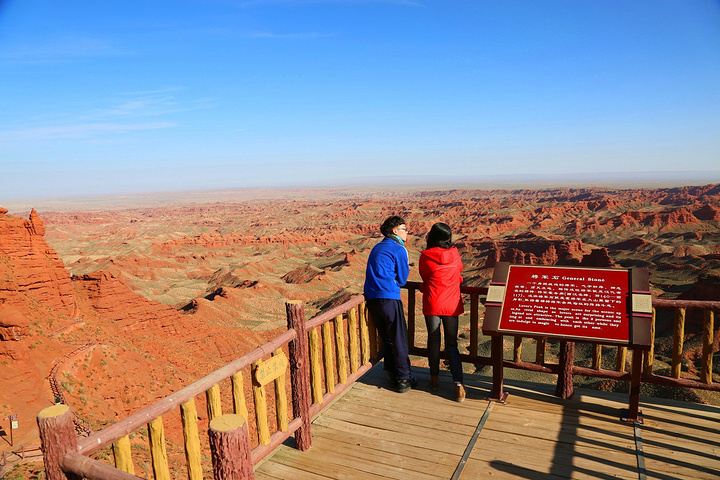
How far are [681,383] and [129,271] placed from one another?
61.1 meters

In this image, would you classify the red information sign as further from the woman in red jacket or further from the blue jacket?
the blue jacket

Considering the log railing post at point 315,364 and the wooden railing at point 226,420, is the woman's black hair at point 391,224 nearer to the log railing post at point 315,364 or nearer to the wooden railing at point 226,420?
the wooden railing at point 226,420

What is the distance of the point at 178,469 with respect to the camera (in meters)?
13.3

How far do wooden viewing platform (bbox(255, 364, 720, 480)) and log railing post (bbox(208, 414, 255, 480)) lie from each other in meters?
1.83

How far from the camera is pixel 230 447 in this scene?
2.13 meters

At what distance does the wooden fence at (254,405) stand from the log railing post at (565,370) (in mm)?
117

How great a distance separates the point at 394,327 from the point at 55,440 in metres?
3.54

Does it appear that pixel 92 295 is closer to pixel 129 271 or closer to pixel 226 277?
pixel 226 277

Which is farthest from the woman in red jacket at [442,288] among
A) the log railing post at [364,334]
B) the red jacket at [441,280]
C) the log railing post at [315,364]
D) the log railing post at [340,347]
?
the log railing post at [315,364]

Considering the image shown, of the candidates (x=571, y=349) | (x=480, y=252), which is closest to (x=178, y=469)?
(x=571, y=349)

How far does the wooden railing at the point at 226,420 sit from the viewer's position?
84.6 inches

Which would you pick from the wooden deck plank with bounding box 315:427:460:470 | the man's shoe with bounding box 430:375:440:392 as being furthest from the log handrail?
the man's shoe with bounding box 430:375:440:392

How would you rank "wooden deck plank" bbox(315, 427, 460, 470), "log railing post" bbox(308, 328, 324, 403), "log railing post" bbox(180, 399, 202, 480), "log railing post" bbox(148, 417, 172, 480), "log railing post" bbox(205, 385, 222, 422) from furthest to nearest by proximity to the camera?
"log railing post" bbox(308, 328, 324, 403) < "wooden deck plank" bbox(315, 427, 460, 470) < "log railing post" bbox(205, 385, 222, 422) < "log railing post" bbox(180, 399, 202, 480) < "log railing post" bbox(148, 417, 172, 480)

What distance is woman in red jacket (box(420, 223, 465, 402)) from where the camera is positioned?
16.3 feet
